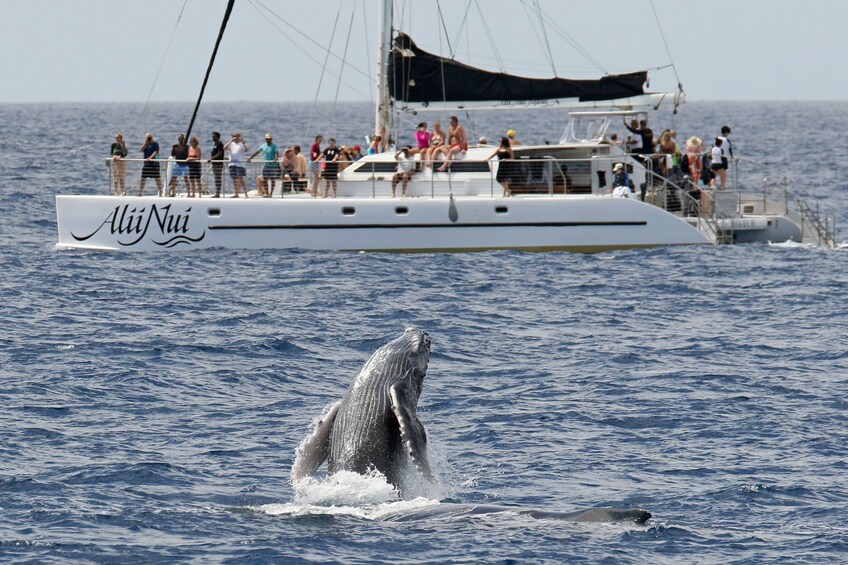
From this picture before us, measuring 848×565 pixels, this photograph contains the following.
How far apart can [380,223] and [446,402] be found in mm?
12602

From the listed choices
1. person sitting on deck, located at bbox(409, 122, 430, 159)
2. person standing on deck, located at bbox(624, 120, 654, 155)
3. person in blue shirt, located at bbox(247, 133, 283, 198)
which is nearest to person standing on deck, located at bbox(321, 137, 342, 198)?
person in blue shirt, located at bbox(247, 133, 283, 198)

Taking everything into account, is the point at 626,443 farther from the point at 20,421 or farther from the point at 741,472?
the point at 20,421

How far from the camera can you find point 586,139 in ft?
105

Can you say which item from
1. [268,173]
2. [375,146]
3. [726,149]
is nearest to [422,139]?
[375,146]

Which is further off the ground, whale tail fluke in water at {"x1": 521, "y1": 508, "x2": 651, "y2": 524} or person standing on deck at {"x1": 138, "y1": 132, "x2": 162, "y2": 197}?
person standing on deck at {"x1": 138, "y1": 132, "x2": 162, "y2": 197}

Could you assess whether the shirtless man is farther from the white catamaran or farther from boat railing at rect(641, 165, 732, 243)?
boat railing at rect(641, 165, 732, 243)

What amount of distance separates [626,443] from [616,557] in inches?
171

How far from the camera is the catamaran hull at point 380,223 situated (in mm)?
29562

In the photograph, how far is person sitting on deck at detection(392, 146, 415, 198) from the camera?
29.7 metres

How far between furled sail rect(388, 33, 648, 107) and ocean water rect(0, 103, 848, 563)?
4.42 metres

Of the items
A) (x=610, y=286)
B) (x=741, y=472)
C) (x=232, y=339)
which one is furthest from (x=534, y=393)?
(x=610, y=286)

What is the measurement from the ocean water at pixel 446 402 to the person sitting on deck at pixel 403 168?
163 centimetres

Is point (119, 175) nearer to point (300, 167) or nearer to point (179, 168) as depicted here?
point (179, 168)

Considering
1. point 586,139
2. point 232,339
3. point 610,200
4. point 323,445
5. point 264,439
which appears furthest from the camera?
point 586,139
